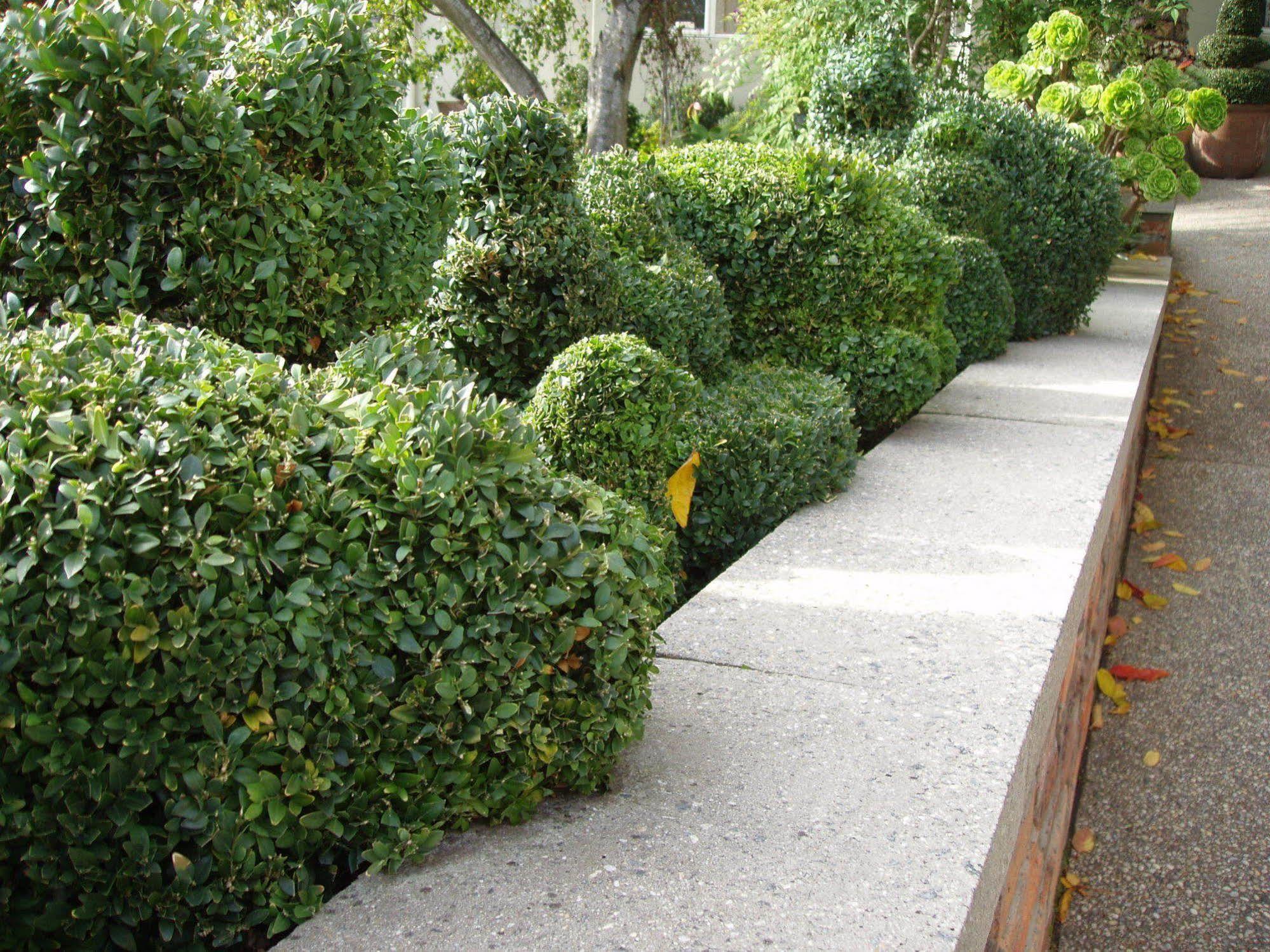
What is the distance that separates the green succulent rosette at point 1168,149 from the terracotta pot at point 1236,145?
8.61 m

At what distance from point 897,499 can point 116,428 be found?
9.26 feet

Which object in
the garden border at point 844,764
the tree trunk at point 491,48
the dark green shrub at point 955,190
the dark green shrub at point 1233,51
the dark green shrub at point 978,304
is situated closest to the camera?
the garden border at point 844,764

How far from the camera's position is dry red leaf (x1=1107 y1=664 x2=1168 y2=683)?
14.8 ft

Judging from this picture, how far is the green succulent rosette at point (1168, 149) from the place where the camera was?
28.7 ft

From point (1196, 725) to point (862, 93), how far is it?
3.98 metres

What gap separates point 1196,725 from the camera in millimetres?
4168

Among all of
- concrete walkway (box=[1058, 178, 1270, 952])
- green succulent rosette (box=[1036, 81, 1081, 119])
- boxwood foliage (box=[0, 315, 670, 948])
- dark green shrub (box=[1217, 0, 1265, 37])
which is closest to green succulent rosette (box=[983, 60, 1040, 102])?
green succulent rosette (box=[1036, 81, 1081, 119])

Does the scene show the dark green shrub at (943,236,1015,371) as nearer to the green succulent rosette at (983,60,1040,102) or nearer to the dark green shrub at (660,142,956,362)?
the dark green shrub at (660,142,956,362)

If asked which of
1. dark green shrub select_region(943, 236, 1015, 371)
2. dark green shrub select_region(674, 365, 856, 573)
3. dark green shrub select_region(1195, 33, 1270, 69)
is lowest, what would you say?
dark green shrub select_region(674, 365, 856, 573)

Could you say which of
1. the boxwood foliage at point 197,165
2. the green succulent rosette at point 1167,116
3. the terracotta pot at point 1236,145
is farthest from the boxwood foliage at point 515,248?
→ the terracotta pot at point 1236,145

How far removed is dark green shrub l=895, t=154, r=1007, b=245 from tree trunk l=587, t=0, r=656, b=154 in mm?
4806

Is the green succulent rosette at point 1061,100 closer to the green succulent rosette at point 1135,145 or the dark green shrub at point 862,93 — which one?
the green succulent rosette at point 1135,145

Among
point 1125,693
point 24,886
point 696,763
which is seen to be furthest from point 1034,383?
point 24,886

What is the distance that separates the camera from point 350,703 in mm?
1888
